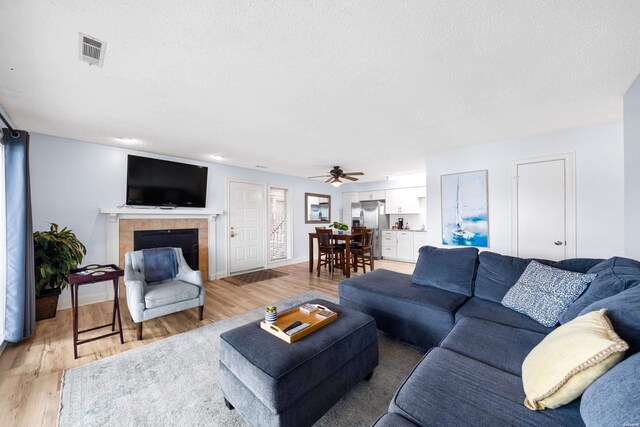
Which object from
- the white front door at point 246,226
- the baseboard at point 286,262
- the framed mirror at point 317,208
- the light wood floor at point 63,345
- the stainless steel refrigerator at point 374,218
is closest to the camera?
the light wood floor at point 63,345

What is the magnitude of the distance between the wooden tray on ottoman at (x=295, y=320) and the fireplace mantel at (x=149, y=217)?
3381 mm

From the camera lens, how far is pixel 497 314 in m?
2.00

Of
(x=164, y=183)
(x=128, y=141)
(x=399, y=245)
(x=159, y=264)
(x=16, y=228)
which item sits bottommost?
(x=399, y=245)

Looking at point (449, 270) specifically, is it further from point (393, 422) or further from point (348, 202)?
point (348, 202)

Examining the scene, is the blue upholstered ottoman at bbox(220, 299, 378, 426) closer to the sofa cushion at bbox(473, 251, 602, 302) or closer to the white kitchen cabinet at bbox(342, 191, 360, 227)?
the sofa cushion at bbox(473, 251, 602, 302)

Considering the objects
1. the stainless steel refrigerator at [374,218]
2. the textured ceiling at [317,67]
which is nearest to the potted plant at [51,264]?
the textured ceiling at [317,67]

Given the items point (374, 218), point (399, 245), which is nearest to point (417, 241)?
point (399, 245)

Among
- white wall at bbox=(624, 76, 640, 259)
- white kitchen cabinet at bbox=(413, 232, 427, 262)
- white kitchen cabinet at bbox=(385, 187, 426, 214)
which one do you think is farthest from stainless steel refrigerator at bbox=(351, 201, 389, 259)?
white wall at bbox=(624, 76, 640, 259)

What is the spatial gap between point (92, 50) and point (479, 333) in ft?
10.5

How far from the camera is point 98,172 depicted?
145 inches

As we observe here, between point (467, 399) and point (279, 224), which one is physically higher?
point (279, 224)

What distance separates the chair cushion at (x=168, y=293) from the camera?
260 centimetres

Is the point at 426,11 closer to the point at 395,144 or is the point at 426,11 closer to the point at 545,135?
the point at 395,144

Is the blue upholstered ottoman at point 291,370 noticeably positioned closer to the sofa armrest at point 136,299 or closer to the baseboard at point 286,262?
the sofa armrest at point 136,299
